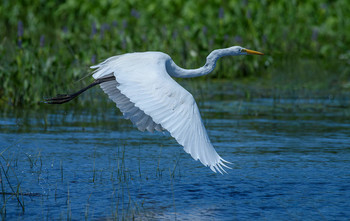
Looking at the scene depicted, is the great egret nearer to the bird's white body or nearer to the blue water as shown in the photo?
the bird's white body

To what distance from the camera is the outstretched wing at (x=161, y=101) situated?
197 inches

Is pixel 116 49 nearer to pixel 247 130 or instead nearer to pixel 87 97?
pixel 87 97

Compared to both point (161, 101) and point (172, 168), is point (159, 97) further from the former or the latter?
point (172, 168)

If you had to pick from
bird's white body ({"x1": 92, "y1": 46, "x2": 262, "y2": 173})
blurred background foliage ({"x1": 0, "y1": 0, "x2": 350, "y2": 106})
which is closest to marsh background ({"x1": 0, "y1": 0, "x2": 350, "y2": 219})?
blurred background foliage ({"x1": 0, "y1": 0, "x2": 350, "y2": 106})

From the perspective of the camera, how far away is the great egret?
5.02 meters

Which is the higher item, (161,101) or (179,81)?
(179,81)

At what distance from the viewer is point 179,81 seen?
11.7 metres

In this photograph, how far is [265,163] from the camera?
6.46 meters

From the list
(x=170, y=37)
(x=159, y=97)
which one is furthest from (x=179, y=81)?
(x=159, y=97)

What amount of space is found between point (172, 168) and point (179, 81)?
5597 mm

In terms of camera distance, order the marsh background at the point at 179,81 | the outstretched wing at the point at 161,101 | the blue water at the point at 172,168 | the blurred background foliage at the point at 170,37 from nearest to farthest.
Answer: the blue water at the point at 172,168 → the outstretched wing at the point at 161,101 → the marsh background at the point at 179,81 → the blurred background foliage at the point at 170,37

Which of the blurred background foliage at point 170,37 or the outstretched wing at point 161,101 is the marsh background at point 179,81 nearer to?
the blurred background foliage at point 170,37

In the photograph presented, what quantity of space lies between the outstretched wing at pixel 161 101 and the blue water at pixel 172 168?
355 millimetres

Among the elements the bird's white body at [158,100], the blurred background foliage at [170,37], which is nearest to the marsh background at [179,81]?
the blurred background foliage at [170,37]
